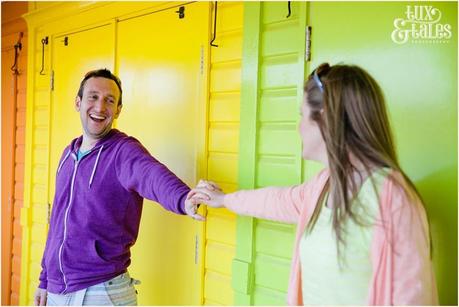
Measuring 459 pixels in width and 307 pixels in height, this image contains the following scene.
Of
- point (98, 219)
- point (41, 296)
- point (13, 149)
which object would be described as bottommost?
point (41, 296)

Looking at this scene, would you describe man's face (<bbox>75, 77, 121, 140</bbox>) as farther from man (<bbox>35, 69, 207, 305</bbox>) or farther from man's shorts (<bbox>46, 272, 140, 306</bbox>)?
man's shorts (<bbox>46, 272, 140, 306</bbox>)

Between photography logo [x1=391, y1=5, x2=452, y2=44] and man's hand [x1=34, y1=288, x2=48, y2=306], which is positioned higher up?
photography logo [x1=391, y1=5, x2=452, y2=44]

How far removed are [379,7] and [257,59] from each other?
1.78ft

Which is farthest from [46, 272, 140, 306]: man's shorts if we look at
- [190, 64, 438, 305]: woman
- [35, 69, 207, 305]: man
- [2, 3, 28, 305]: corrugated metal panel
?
[2, 3, 28, 305]: corrugated metal panel

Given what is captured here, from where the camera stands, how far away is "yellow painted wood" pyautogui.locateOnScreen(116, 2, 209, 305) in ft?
7.27

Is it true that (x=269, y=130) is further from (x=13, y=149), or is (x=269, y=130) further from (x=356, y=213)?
(x=13, y=149)

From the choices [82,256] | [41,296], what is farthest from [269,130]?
[41,296]

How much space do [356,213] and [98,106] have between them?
1.29m

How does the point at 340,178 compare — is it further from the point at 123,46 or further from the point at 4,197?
the point at 4,197

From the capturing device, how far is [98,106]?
2008 mm

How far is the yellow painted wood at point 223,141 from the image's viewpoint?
2.04m

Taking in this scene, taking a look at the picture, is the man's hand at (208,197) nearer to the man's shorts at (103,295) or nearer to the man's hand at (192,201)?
the man's hand at (192,201)

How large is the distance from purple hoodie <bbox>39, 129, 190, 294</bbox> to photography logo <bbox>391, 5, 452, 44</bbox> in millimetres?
1021

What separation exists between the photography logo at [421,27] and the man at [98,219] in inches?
39.7
